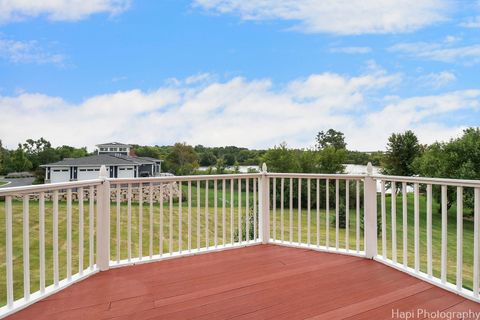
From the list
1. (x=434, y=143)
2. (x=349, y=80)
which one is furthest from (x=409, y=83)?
(x=434, y=143)

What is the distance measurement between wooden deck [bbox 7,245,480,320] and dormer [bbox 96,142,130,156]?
1031cm

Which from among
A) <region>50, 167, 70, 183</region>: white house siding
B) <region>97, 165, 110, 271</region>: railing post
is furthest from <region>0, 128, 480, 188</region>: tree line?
<region>97, 165, 110, 271</region>: railing post

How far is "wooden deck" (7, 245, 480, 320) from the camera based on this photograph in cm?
212

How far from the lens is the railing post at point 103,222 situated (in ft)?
9.68

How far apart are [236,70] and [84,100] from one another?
20.0 ft

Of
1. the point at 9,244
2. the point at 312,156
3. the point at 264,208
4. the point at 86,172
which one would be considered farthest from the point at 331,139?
the point at 9,244

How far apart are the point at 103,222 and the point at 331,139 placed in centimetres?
1737

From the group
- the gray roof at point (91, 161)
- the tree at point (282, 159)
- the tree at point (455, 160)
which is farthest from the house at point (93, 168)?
the tree at point (455, 160)

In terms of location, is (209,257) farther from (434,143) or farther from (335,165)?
(434,143)

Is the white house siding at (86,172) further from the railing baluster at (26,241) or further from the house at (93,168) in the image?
the railing baluster at (26,241)

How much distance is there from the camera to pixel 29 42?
10.8 meters

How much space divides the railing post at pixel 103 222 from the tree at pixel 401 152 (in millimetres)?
19687

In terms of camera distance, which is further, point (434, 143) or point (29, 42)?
point (434, 143)

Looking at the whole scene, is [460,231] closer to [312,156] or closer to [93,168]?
[93,168]
